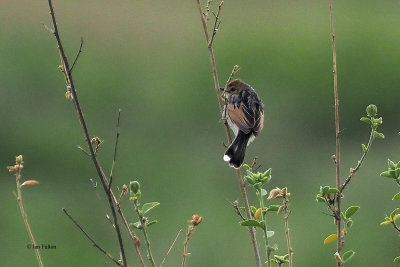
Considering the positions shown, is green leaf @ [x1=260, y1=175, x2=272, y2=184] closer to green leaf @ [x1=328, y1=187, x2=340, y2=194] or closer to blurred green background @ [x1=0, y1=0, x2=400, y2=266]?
green leaf @ [x1=328, y1=187, x2=340, y2=194]

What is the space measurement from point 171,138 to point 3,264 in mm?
3709

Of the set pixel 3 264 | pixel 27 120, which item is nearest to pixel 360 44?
pixel 27 120

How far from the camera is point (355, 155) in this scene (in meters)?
12.8

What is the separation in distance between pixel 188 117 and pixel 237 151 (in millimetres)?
8380

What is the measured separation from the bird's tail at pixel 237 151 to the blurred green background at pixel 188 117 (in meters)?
3.89

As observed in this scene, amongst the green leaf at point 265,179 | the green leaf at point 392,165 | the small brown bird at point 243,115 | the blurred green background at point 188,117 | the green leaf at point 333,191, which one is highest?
the green leaf at point 392,165

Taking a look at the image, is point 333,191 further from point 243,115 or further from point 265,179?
point 243,115

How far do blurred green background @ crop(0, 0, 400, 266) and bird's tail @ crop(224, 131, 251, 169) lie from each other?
389 centimetres

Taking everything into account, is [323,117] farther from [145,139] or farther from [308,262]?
[308,262]

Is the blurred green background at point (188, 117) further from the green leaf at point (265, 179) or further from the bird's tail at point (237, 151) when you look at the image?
the green leaf at point (265, 179)

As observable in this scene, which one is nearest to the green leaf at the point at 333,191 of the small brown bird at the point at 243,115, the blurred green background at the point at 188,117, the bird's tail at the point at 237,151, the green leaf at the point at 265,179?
the green leaf at the point at 265,179

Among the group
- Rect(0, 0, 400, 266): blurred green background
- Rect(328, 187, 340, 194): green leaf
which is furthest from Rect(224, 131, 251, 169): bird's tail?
Rect(0, 0, 400, 266): blurred green background

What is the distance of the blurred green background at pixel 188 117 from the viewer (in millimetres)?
10828

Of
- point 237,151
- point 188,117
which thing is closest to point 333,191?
point 237,151
